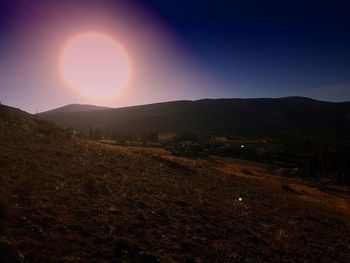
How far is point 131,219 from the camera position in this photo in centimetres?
1223

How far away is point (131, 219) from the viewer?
1223 centimetres

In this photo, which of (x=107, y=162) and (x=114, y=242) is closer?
(x=114, y=242)

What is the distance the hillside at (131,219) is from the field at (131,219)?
1.3 inches

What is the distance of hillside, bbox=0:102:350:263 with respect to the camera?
951 centimetres

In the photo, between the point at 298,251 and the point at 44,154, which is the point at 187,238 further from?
the point at 44,154

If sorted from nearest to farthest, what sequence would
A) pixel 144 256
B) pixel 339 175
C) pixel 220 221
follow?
pixel 144 256
pixel 220 221
pixel 339 175

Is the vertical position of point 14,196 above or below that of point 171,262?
above

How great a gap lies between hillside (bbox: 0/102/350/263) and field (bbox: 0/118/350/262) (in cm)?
3

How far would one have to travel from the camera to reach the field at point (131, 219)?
9531 mm

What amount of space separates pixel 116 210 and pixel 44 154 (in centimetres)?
865

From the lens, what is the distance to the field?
9.53m

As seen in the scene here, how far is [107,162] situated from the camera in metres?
22.5

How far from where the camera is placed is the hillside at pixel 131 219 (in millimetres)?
9508

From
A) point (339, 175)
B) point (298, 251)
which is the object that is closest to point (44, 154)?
point (298, 251)
